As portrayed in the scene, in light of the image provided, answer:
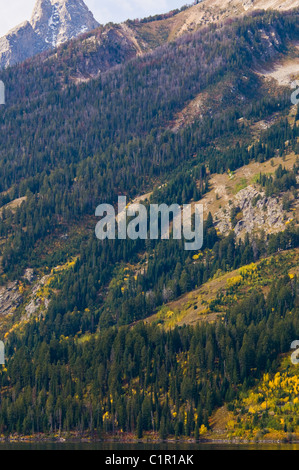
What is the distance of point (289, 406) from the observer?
655 ft

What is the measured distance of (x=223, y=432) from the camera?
198625 millimetres
